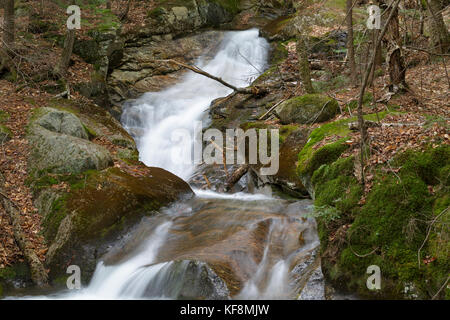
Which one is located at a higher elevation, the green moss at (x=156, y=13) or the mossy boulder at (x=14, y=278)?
the green moss at (x=156, y=13)

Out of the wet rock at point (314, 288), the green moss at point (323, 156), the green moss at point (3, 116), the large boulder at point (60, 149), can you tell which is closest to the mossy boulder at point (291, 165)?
the green moss at point (323, 156)

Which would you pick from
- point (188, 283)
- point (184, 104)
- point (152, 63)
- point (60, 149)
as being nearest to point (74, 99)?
point (60, 149)

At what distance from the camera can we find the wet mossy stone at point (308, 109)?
9.73m

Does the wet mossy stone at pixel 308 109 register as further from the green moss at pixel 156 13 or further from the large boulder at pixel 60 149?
the green moss at pixel 156 13

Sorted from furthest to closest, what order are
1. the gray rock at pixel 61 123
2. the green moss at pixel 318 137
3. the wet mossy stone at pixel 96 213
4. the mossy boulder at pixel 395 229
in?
the gray rock at pixel 61 123 < the wet mossy stone at pixel 96 213 < the green moss at pixel 318 137 < the mossy boulder at pixel 395 229

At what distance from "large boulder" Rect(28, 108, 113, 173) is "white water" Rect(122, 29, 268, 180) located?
356 centimetres

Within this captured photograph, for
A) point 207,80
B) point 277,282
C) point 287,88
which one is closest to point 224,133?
point 287,88

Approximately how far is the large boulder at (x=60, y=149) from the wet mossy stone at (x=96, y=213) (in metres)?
0.37

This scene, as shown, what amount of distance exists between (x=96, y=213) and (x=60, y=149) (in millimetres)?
2029

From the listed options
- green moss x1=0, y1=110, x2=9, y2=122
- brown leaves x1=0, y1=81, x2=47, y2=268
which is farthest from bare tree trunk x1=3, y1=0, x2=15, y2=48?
green moss x1=0, y1=110, x2=9, y2=122

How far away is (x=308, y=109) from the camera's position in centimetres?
1008

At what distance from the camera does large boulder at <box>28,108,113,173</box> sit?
8.23m

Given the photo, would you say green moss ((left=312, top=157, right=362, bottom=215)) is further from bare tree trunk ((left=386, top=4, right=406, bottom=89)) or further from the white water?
the white water
